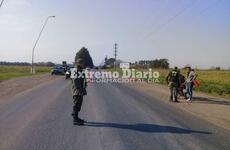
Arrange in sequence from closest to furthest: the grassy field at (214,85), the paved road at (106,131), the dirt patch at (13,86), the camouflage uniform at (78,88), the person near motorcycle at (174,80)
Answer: the paved road at (106,131)
the camouflage uniform at (78,88)
the person near motorcycle at (174,80)
the dirt patch at (13,86)
the grassy field at (214,85)

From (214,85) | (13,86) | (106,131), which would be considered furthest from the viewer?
(214,85)

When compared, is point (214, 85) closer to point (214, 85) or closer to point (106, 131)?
point (214, 85)

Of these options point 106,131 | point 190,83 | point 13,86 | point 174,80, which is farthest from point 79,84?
point 13,86

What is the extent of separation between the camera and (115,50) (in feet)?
408

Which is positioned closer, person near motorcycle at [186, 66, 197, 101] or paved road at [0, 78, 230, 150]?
paved road at [0, 78, 230, 150]

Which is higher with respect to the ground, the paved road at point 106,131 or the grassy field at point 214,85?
the paved road at point 106,131

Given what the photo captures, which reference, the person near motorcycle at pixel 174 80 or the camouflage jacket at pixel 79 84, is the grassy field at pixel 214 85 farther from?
the camouflage jacket at pixel 79 84

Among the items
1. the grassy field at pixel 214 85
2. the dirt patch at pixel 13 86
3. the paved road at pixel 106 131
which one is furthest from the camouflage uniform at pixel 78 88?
the grassy field at pixel 214 85

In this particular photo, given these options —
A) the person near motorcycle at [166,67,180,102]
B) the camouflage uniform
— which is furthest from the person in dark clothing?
the person near motorcycle at [166,67,180,102]

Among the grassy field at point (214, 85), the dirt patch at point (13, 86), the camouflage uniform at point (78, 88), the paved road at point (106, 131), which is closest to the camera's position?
the paved road at point (106, 131)

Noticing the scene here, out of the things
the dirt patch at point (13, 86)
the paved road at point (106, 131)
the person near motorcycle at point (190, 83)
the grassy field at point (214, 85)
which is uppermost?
the person near motorcycle at point (190, 83)

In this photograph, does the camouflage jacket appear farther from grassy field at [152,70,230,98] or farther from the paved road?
grassy field at [152,70,230,98]

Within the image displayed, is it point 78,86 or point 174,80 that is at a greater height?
point 78,86

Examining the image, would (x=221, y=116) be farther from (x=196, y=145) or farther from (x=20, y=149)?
(x=20, y=149)
